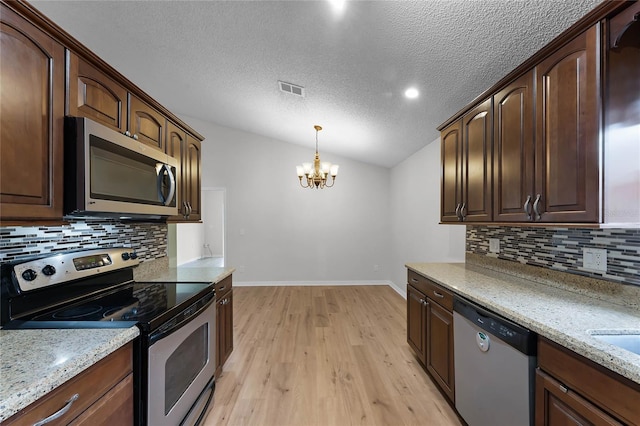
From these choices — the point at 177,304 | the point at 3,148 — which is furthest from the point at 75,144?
the point at 177,304

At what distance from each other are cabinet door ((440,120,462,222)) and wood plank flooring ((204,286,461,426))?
1440 millimetres

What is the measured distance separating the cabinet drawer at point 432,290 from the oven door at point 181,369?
164 centimetres

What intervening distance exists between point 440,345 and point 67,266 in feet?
7.87

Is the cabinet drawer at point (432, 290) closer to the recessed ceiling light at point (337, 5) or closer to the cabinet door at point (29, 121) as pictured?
the recessed ceiling light at point (337, 5)

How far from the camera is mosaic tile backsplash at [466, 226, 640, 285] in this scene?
49.9 inches

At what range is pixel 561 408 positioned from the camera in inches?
39.4

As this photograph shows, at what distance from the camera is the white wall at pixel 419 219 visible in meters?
3.17

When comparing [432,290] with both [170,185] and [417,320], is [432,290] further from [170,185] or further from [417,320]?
[170,185]

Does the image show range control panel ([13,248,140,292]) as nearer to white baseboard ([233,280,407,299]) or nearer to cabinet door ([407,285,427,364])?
cabinet door ([407,285,427,364])

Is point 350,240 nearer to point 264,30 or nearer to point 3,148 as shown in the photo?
point 264,30

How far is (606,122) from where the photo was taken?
3.59 ft

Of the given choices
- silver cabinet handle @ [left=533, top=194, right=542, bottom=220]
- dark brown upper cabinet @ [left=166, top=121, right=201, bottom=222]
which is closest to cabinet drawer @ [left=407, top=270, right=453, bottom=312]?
silver cabinet handle @ [left=533, top=194, right=542, bottom=220]

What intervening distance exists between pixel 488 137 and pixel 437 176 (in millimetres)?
1609

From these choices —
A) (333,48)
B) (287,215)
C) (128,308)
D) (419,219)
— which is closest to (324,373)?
(128,308)
